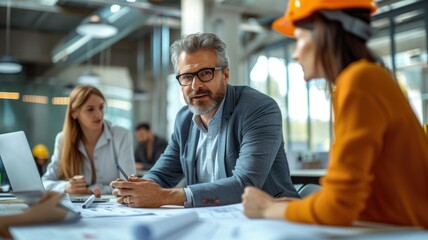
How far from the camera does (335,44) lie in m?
1.24

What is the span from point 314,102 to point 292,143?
1320 millimetres

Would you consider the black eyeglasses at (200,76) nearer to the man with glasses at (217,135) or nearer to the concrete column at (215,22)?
the man with glasses at (217,135)

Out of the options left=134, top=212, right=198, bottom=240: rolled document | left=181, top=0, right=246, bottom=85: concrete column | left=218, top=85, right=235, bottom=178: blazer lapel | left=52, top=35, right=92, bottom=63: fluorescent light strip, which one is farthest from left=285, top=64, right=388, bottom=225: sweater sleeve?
left=52, top=35, right=92, bottom=63: fluorescent light strip

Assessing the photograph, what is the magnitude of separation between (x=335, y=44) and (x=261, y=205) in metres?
0.49

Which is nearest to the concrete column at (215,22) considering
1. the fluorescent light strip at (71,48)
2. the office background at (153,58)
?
the office background at (153,58)

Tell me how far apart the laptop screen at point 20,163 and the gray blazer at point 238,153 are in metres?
0.60

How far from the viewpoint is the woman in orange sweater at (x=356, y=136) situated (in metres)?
1.06

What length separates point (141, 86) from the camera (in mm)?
14852

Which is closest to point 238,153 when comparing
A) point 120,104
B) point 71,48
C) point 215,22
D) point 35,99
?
point 215,22

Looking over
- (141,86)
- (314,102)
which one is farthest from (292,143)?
(141,86)

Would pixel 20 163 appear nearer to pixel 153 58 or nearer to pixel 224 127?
pixel 224 127

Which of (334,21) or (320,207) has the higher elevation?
(334,21)

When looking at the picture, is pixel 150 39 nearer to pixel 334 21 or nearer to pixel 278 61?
pixel 278 61

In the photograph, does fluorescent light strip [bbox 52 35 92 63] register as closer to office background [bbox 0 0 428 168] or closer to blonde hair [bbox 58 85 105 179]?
office background [bbox 0 0 428 168]
